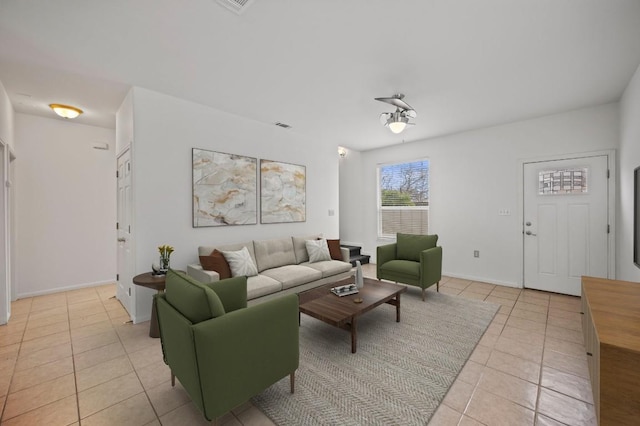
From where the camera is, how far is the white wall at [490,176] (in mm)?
3939

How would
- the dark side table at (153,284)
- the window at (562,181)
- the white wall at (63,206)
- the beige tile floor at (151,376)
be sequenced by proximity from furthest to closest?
the white wall at (63,206)
the window at (562,181)
the dark side table at (153,284)
the beige tile floor at (151,376)

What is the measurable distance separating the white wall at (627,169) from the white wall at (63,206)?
7.26 metres

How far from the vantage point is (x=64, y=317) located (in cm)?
331

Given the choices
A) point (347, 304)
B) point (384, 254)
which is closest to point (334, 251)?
point (384, 254)

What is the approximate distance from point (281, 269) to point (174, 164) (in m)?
2.00

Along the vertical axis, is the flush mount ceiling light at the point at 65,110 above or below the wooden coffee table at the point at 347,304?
above

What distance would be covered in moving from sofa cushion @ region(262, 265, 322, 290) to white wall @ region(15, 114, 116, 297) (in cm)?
323

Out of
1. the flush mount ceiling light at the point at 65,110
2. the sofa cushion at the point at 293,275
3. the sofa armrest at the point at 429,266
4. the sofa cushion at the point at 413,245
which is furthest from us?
the sofa cushion at the point at 413,245

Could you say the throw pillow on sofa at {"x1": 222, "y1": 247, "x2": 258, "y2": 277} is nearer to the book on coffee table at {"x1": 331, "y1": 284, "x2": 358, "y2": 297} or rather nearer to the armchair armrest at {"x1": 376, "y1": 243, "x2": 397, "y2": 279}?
the book on coffee table at {"x1": 331, "y1": 284, "x2": 358, "y2": 297}

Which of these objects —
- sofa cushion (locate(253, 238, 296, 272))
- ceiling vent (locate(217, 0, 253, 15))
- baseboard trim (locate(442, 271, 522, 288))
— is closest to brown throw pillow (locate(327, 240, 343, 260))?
sofa cushion (locate(253, 238, 296, 272))

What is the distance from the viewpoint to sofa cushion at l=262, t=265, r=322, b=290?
3498 mm

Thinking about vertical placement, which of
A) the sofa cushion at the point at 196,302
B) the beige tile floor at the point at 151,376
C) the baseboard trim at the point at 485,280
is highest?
the sofa cushion at the point at 196,302

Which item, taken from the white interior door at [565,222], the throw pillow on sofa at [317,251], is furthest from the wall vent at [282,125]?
the white interior door at [565,222]

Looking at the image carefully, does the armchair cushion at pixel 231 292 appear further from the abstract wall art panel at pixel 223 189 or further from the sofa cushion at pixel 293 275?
the abstract wall art panel at pixel 223 189
